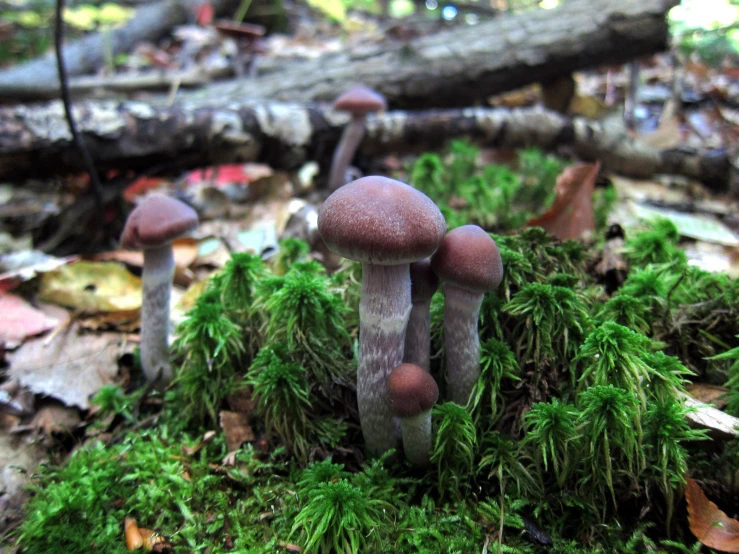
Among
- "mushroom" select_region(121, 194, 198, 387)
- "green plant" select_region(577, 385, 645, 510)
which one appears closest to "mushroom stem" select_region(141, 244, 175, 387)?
"mushroom" select_region(121, 194, 198, 387)

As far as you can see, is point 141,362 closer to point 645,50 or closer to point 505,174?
point 505,174

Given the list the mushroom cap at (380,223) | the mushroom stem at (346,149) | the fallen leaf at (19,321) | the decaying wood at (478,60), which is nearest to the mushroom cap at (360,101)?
the mushroom stem at (346,149)

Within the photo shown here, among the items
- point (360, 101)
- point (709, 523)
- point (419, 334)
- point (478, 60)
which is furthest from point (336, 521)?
point (478, 60)

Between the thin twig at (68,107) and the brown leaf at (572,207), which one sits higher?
the thin twig at (68,107)

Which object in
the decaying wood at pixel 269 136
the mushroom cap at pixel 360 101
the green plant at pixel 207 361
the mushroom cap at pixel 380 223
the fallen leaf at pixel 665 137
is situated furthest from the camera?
the fallen leaf at pixel 665 137

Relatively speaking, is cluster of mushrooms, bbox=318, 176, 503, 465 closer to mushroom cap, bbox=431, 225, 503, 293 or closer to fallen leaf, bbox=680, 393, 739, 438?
mushroom cap, bbox=431, 225, 503, 293

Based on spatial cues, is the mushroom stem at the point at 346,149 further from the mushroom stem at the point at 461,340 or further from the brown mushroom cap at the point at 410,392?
the brown mushroom cap at the point at 410,392
